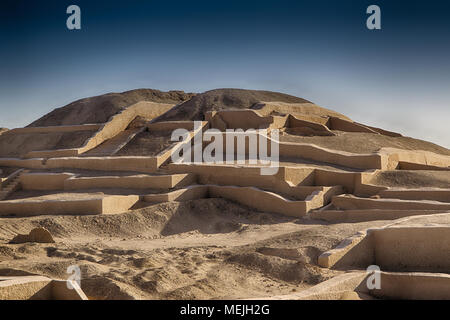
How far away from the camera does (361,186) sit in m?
13.9

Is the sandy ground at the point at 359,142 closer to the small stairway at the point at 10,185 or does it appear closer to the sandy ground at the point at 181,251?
the sandy ground at the point at 181,251

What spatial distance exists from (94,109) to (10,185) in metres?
9.45

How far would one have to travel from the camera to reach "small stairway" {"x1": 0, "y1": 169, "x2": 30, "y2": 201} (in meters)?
14.8

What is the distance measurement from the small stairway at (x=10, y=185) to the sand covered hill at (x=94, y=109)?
22.5ft

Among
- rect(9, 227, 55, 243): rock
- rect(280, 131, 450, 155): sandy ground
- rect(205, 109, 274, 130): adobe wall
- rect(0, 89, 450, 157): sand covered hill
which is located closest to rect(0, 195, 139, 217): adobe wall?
rect(9, 227, 55, 243): rock

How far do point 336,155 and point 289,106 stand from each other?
6.38 metres

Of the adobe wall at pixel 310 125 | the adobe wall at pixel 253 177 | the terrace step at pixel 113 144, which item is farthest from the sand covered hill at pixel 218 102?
the adobe wall at pixel 253 177

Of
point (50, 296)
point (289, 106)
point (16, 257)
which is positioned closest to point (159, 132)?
point (289, 106)

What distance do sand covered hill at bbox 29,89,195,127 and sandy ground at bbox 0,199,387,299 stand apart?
11132mm

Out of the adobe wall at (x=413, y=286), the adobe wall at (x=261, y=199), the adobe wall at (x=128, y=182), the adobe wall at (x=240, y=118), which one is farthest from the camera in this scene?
the adobe wall at (x=240, y=118)

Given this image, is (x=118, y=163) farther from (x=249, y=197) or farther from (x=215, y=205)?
(x=249, y=197)

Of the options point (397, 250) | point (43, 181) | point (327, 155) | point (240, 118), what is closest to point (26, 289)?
point (397, 250)

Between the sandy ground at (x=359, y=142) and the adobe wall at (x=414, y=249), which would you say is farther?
the sandy ground at (x=359, y=142)

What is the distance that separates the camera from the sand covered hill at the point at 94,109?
23.6 m
